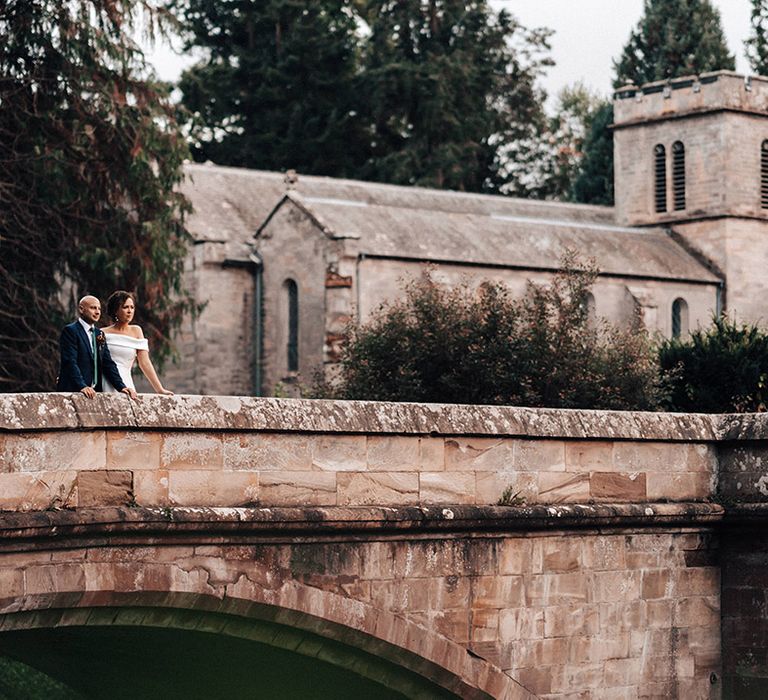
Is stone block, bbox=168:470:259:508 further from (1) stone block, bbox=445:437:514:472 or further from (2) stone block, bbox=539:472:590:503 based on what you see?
(2) stone block, bbox=539:472:590:503

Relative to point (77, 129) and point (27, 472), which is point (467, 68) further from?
point (27, 472)

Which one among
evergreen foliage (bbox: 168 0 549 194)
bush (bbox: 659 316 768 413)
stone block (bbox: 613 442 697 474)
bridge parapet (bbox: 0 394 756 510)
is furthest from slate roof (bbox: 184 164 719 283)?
bridge parapet (bbox: 0 394 756 510)

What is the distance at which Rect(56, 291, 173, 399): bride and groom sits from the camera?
40.1 feet

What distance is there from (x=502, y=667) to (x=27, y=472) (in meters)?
4.63

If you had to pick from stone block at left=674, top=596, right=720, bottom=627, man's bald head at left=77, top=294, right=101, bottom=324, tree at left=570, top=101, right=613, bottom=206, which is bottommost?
stone block at left=674, top=596, right=720, bottom=627

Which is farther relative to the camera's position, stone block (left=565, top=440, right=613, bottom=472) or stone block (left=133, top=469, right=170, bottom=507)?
stone block (left=565, top=440, right=613, bottom=472)

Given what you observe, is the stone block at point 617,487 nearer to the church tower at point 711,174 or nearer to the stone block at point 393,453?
the stone block at point 393,453

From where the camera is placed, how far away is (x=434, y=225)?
4753 centimetres

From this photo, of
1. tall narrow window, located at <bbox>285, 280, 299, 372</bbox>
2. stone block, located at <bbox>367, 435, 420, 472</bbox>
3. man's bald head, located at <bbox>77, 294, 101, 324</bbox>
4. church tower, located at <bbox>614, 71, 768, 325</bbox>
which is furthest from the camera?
church tower, located at <bbox>614, 71, 768, 325</bbox>

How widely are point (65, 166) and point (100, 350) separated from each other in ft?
51.3

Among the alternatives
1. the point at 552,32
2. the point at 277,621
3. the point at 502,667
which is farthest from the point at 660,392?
the point at 552,32

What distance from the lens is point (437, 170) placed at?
62031 mm

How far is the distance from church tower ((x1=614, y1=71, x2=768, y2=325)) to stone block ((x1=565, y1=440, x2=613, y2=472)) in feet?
130

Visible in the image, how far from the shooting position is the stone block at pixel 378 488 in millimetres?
12820
